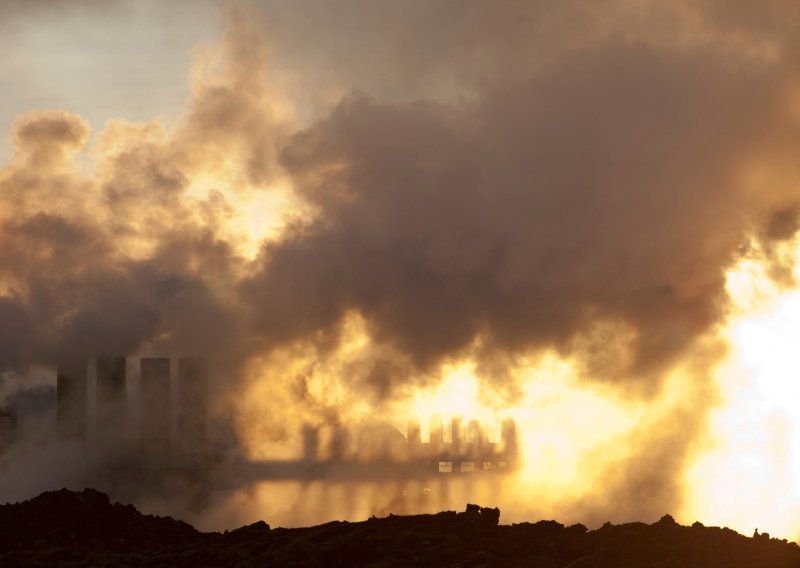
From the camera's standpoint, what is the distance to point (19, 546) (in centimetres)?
6094

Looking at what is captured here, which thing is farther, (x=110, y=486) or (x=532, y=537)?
(x=110, y=486)

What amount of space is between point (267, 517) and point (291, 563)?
6338 centimetres

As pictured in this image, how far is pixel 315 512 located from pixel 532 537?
63.9 m

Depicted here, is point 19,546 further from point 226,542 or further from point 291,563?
→ point 291,563

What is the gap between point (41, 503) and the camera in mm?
69562

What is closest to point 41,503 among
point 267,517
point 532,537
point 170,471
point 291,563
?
point 291,563

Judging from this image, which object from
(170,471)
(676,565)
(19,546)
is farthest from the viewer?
(170,471)

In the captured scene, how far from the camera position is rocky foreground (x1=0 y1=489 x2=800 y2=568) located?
4697cm

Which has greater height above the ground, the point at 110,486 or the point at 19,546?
the point at 110,486

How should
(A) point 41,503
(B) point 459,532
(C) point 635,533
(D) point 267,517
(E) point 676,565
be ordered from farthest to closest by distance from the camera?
(D) point 267,517 < (A) point 41,503 < (B) point 459,532 < (C) point 635,533 < (E) point 676,565

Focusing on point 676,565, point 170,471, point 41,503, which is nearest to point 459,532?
point 676,565

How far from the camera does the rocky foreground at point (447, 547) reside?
46969 millimetres

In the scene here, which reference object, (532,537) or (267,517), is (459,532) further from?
(267,517)

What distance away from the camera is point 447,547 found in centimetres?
5081
